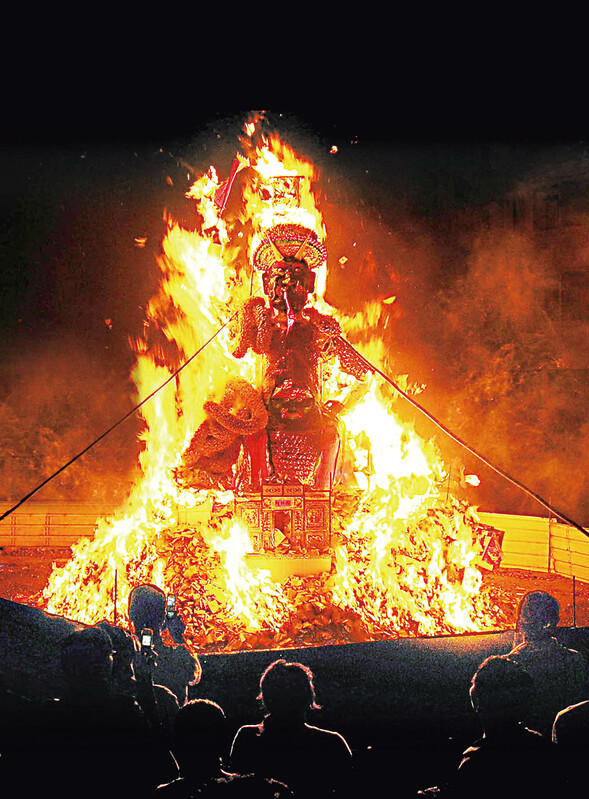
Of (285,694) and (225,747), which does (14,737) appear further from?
(285,694)

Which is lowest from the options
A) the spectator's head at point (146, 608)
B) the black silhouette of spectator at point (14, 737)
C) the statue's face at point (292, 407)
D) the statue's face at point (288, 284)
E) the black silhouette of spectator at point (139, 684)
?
the black silhouette of spectator at point (14, 737)

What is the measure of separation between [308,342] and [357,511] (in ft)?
4.95

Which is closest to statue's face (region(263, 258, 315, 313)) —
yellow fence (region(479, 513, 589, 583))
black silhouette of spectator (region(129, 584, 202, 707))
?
black silhouette of spectator (region(129, 584, 202, 707))

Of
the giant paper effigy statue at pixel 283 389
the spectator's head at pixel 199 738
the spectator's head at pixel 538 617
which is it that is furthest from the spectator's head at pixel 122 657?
the giant paper effigy statue at pixel 283 389

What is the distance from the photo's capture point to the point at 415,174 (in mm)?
11172

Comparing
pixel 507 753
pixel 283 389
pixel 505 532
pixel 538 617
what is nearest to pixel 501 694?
pixel 507 753

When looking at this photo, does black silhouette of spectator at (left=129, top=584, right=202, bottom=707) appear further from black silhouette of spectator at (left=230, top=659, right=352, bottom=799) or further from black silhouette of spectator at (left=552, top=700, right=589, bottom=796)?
black silhouette of spectator at (left=552, top=700, right=589, bottom=796)

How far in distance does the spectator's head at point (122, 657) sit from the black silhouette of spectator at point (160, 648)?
28cm

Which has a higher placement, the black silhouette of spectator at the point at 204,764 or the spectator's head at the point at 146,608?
the spectator's head at the point at 146,608

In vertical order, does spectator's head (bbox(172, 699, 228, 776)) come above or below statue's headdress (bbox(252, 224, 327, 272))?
below

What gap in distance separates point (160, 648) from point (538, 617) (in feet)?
6.60

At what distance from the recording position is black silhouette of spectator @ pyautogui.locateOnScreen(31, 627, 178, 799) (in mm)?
3162

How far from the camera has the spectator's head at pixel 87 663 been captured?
11.0 feet

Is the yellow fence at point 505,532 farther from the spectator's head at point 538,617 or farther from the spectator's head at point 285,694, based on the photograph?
the spectator's head at point 285,694
